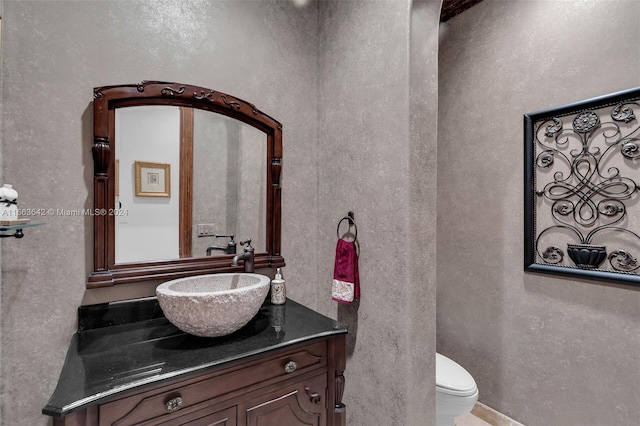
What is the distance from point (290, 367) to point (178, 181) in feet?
3.04

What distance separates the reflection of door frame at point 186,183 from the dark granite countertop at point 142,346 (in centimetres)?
28

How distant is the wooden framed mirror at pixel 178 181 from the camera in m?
1.24

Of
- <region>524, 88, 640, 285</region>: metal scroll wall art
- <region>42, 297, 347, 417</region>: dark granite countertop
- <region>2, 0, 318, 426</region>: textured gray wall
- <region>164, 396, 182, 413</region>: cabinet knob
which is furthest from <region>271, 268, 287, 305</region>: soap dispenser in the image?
<region>524, 88, 640, 285</region>: metal scroll wall art

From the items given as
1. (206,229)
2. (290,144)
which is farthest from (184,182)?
(290,144)

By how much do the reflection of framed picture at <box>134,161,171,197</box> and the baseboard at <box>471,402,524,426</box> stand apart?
245 cm

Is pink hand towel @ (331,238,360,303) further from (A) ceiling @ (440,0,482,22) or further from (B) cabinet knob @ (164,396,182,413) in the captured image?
(A) ceiling @ (440,0,482,22)

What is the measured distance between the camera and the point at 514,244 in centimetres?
204

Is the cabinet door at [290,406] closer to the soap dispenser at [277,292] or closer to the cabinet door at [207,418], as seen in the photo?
the cabinet door at [207,418]

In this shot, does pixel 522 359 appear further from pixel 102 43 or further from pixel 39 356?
pixel 102 43

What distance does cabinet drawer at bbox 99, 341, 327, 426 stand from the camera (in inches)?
33.8

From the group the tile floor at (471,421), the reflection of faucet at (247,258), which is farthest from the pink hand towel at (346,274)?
the tile floor at (471,421)

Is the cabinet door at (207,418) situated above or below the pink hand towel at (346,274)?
below

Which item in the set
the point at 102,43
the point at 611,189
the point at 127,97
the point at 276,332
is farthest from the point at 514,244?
the point at 102,43

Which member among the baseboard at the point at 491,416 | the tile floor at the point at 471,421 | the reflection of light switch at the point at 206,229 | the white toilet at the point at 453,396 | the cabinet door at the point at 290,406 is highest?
the reflection of light switch at the point at 206,229
